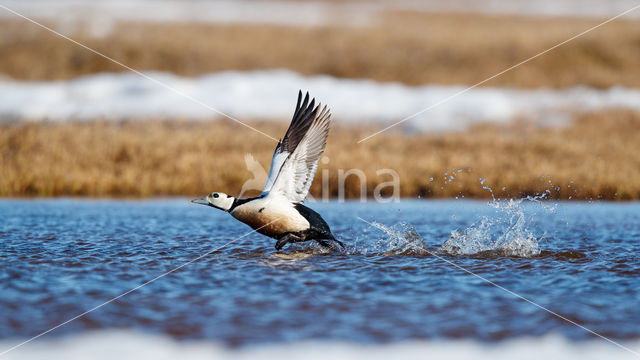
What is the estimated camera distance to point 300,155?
8.70 meters

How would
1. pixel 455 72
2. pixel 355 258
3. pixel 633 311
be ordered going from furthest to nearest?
pixel 455 72 < pixel 355 258 < pixel 633 311

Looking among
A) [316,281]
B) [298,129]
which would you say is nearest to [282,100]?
[298,129]

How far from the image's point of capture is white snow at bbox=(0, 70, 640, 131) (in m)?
25.7

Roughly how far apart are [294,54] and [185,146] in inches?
976

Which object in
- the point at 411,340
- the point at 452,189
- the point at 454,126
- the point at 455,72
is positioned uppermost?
the point at 455,72

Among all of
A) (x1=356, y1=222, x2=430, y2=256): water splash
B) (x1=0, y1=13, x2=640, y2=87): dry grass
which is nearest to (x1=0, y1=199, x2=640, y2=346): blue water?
(x1=356, y1=222, x2=430, y2=256): water splash

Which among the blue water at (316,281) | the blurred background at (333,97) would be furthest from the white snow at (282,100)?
the blue water at (316,281)

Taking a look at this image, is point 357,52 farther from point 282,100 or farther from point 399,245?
point 399,245

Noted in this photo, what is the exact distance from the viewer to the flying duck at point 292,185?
877 centimetres

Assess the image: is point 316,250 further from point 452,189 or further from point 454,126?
point 454,126

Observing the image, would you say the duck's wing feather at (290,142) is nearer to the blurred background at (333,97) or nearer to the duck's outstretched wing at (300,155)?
the duck's outstretched wing at (300,155)

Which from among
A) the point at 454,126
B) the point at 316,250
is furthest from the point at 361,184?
the point at 454,126

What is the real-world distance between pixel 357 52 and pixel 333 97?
13.4m

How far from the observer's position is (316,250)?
31.0 ft
